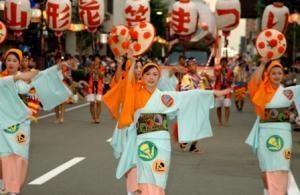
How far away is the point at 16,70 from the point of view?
7.81 metres

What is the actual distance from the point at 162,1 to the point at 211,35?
89.0ft

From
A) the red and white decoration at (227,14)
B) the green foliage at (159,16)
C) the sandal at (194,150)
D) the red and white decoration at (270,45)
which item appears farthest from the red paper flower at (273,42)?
the green foliage at (159,16)

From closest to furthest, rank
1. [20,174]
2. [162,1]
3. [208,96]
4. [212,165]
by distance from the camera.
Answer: [208,96], [20,174], [212,165], [162,1]

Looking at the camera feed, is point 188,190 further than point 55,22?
No

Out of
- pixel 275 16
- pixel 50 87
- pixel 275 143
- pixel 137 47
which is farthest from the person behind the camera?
pixel 275 16

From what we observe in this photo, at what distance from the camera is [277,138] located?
7.48 metres

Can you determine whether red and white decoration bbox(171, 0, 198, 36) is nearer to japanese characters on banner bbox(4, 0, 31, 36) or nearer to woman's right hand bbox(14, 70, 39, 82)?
japanese characters on banner bbox(4, 0, 31, 36)

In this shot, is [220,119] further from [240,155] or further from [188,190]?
[188,190]

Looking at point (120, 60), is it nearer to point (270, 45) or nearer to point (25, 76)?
point (25, 76)

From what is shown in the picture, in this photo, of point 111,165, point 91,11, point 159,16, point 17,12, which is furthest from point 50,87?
point 159,16

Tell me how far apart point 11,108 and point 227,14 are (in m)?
9.37

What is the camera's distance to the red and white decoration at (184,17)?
57.8 ft

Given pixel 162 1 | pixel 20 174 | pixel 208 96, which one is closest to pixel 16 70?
pixel 20 174

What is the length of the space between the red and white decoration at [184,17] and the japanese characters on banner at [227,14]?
136 cm
